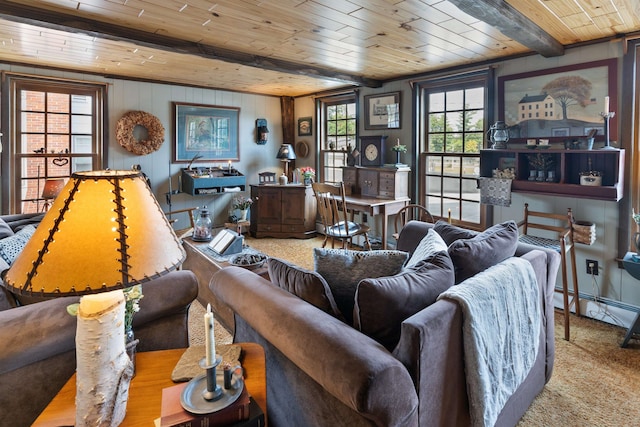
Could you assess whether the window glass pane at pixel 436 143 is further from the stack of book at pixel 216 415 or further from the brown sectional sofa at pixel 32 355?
the stack of book at pixel 216 415

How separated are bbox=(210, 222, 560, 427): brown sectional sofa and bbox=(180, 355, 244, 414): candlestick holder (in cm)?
27

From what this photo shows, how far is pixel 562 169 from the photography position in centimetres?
323

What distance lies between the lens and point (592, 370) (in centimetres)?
242

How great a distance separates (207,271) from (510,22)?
2731 mm

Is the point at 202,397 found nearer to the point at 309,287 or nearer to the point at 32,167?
the point at 309,287

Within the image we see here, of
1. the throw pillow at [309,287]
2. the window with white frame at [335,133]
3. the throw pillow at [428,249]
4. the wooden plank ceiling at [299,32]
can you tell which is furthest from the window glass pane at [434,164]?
the throw pillow at [309,287]

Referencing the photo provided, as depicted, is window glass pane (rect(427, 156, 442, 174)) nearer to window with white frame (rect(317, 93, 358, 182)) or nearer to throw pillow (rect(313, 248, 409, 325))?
window with white frame (rect(317, 93, 358, 182))

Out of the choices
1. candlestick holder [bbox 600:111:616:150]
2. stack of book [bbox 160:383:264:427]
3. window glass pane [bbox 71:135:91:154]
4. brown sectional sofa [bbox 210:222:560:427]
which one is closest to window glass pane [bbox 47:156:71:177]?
window glass pane [bbox 71:135:91:154]

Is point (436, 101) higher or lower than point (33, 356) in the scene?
higher

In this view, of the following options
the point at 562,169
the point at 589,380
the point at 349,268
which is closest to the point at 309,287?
the point at 349,268

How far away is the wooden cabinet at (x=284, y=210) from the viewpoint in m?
5.74

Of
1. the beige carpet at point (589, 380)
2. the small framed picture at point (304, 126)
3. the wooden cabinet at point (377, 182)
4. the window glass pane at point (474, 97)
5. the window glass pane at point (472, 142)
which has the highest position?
the small framed picture at point (304, 126)

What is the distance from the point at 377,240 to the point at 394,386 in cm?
408

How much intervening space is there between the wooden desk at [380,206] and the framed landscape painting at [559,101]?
1.46 metres
